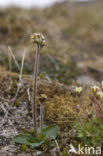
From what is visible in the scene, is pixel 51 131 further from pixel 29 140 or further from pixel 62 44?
pixel 62 44

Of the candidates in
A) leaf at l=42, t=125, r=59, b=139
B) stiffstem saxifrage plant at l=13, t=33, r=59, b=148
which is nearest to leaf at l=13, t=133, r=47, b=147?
stiffstem saxifrage plant at l=13, t=33, r=59, b=148

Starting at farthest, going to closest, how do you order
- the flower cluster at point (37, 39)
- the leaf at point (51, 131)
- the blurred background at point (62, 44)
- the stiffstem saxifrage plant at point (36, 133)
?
the blurred background at point (62, 44) → the leaf at point (51, 131) → the stiffstem saxifrage plant at point (36, 133) → the flower cluster at point (37, 39)

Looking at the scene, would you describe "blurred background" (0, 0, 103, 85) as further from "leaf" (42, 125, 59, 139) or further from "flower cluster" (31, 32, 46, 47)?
"leaf" (42, 125, 59, 139)

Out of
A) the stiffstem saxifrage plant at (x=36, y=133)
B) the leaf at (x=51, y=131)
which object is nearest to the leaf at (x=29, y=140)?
the stiffstem saxifrage plant at (x=36, y=133)

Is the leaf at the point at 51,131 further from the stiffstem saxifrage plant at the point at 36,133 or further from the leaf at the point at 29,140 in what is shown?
the leaf at the point at 29,140

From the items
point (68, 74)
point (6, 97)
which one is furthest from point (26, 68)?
point (6, 97)

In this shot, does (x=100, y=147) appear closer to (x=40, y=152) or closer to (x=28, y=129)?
(x=40, y=152)

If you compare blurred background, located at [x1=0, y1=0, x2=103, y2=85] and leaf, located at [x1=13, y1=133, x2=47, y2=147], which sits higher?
blurred background, located at [x1=0, y1=0, x2=103, y2=85]
